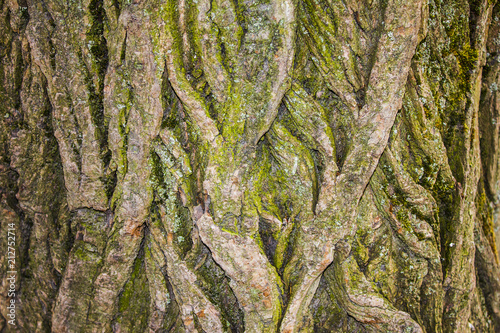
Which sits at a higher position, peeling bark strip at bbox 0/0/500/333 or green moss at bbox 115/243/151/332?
peeling bark strip at bbox 0/0/500/333

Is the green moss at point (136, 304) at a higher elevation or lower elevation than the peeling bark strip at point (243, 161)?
lower

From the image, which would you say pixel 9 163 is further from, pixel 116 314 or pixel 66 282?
pixel 116 314

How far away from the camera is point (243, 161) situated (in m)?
1.43

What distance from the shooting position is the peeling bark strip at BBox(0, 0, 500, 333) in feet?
4.65

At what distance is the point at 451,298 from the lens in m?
1.64

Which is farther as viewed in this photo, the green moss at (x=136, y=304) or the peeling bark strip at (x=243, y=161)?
the green moss at (x=136, y=304)

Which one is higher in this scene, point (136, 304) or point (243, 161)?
point (243, 161)

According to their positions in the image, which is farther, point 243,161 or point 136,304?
point 136,304

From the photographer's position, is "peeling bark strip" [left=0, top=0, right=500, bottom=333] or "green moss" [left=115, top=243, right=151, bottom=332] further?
"green moss" [left=115, top=243, right=151, bottom=332]

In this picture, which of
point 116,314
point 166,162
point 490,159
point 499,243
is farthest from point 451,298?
Result: point 116,314

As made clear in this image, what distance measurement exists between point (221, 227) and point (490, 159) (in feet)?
5.45

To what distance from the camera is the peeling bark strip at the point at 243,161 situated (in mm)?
1417

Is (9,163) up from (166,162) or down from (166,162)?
down

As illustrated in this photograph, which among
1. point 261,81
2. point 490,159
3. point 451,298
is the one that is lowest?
point 451,298
